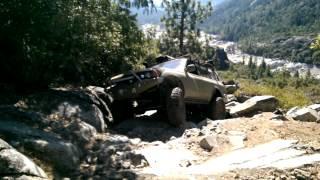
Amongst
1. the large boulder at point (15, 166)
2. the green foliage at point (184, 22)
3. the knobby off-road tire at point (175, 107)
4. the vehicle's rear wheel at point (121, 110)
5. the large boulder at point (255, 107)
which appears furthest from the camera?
the green foliage at point (184, 22)

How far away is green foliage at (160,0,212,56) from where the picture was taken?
157ft

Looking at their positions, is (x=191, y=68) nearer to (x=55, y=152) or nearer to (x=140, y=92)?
(x=140, y=92)

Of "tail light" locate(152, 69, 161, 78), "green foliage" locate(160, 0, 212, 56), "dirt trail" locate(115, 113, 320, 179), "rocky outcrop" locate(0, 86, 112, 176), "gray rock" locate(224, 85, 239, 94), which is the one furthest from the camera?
"green foliage" locate(160, 0, 212, 56)

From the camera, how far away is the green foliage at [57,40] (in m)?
9.20

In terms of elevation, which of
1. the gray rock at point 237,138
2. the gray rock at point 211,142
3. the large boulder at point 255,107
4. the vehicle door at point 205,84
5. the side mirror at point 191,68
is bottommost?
the large boulder at point 255,107

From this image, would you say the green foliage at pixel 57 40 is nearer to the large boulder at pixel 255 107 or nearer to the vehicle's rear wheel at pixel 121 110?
the vehicle's rear wheel at pixel 121 110

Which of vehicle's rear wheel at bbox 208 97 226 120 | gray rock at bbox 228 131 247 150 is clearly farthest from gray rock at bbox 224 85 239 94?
gray rock at bbox 228 131 247 150

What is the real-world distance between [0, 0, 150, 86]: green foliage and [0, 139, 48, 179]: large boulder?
3564 millimetres

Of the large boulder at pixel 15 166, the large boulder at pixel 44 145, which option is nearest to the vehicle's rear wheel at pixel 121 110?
the large boulder at pixel 44 145

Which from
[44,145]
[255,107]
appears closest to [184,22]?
[255,107]

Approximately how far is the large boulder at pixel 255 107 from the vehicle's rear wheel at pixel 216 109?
2.75 ft

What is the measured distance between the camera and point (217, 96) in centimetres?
1405

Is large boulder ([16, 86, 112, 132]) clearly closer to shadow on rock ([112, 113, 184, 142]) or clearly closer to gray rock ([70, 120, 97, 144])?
gray rock ([70, 120, 97, 144])

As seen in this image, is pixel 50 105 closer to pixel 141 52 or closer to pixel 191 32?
pixel 141 52
